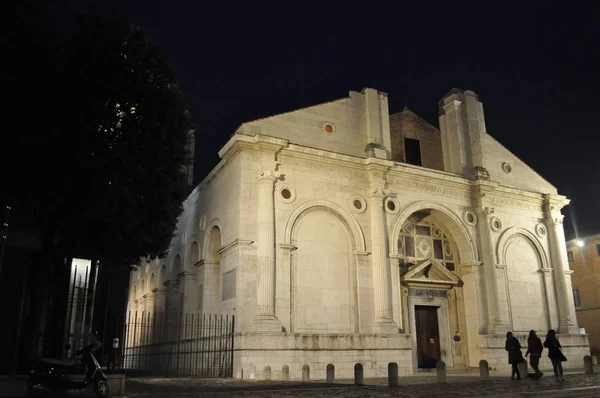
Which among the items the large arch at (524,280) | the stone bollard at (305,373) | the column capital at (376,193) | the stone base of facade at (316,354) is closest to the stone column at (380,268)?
the column capital at (376,193)

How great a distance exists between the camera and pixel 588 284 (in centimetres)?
3478

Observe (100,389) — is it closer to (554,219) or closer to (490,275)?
(490,275)

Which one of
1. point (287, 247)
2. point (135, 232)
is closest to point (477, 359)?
point (287, 247)

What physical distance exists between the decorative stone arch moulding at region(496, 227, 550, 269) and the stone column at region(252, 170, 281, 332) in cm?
1061

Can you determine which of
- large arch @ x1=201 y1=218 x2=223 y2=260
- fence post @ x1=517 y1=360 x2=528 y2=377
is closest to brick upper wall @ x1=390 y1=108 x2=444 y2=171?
large arch @ x1=201 y1=218 x2=223 y2=260

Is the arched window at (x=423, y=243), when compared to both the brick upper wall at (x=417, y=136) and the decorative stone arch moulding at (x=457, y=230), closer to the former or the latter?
the decorative stone arch moulding at (x=457, y=230)

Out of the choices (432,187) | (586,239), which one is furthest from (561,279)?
(586,239)

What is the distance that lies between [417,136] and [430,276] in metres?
6.72

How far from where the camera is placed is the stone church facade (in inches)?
659

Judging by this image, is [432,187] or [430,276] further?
[432,187]

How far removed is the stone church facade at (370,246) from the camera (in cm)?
1673

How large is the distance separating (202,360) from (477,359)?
35.2 ft

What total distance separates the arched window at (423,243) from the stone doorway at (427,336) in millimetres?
2009

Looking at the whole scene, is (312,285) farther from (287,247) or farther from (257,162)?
(257,162)
